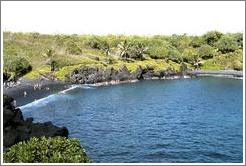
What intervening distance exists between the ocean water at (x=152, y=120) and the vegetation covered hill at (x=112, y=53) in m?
22.6

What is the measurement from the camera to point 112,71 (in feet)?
448

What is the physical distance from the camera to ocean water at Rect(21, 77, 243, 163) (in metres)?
57.8

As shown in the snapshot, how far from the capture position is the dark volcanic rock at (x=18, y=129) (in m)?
50.8

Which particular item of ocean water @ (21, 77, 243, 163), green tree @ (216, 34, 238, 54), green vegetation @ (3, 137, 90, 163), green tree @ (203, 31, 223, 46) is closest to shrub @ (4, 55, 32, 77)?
ocean water @ (21, 77, 243, 163)

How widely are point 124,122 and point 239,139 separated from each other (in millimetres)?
19911

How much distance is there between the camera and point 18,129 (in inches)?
2089

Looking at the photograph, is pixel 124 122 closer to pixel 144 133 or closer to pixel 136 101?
pixel 144 133

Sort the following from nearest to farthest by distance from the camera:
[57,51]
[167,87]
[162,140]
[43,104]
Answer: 1. [162,140]
2. [43,104]
3. [167,87]
4. [57,51]

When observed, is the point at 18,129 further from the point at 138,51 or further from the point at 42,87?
the point at 138,51

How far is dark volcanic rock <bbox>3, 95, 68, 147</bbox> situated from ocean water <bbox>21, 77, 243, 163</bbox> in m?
5.92

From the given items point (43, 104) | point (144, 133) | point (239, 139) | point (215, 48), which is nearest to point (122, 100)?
point (43, 104)

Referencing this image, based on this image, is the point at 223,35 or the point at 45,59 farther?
the point at 223,35

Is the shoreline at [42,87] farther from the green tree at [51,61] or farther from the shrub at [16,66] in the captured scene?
the green tree at [51,61]

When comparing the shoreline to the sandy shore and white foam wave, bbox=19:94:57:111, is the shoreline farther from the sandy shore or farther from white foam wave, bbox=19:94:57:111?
Answer: white foam wave, bbox=19:94:57:111
